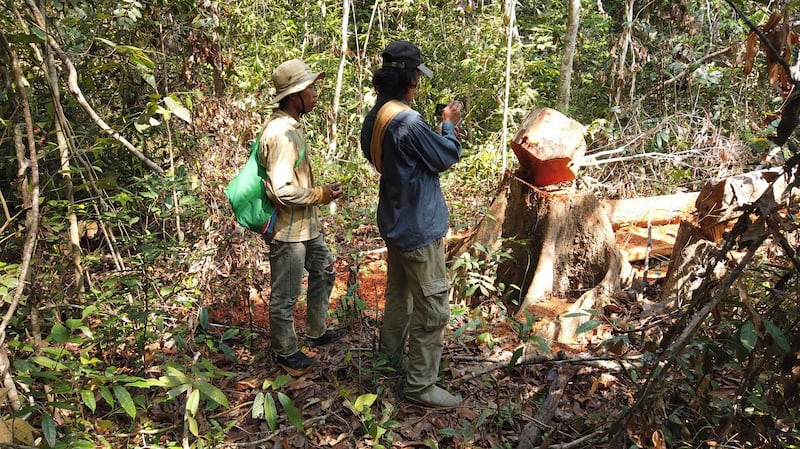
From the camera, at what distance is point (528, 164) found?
4.58 meters

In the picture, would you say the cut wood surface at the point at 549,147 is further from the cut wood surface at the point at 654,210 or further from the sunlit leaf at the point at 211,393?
the sunlit leaf at the point at 211,393

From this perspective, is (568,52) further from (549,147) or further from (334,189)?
(334,189)

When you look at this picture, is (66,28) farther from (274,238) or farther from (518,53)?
(518,53)

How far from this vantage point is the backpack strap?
9.45ft

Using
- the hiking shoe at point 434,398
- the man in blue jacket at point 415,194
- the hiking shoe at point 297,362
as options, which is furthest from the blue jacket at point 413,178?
the hiking shoe at point 297,362

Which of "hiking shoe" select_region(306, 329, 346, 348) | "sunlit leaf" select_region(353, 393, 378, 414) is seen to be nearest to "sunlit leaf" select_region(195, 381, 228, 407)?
"sunlit leaf" select_region(353, 393, 378, 414)

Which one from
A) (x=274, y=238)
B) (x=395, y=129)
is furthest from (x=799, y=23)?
(x=274, y=238)

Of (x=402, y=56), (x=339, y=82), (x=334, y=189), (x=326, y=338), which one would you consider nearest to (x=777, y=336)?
(x=402, y=56)

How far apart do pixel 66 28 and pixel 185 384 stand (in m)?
3.42

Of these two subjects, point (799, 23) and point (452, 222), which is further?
point (452, 222)

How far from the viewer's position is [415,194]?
2918 mm

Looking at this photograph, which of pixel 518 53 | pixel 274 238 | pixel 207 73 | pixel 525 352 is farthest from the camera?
pixel 518 53

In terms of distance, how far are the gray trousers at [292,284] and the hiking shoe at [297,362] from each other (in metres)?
0.03

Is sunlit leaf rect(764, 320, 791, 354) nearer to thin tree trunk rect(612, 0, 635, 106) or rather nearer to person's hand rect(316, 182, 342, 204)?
person's hand rect(316, 182, 342, 204)
